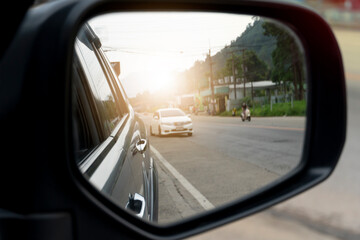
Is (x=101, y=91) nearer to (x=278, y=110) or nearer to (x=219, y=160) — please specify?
(x=219, y=160)

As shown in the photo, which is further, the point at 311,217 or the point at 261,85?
the point at 311,217

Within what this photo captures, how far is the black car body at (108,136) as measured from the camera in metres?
1.15

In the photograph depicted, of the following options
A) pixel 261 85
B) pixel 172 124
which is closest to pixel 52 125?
pixel 172 124

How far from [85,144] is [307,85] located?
0.78 meters

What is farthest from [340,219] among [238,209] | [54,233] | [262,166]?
[54,233]

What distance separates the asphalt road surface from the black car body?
0.28ft

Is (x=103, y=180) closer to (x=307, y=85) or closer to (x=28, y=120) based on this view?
(x=28, y=120)

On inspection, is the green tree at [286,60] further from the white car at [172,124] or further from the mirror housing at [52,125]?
the mirror housing at [52,125]

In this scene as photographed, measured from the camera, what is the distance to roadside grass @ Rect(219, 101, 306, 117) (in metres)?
1.42

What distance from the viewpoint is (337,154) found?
130 cm

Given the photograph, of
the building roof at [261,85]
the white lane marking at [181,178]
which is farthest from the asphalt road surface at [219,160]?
the building roof at [261,85]

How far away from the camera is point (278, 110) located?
5.01 ft

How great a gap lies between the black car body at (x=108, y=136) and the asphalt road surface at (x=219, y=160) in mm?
86

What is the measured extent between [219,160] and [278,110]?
31 cm
